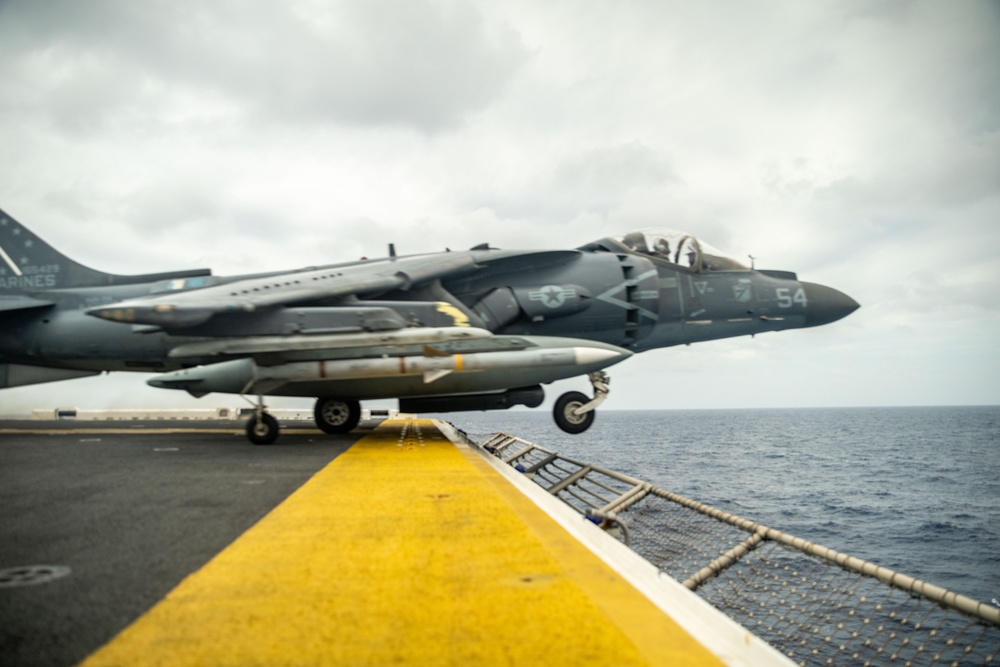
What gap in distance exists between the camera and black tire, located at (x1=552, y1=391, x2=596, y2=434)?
13156mm

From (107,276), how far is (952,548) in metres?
34.6

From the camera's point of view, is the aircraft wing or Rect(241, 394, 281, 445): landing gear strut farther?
Rect(241, 394, 281, 445): landing gear strut

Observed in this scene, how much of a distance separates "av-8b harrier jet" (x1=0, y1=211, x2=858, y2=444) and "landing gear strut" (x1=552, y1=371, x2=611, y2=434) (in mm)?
33

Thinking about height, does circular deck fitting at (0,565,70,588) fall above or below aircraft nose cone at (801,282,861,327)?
below

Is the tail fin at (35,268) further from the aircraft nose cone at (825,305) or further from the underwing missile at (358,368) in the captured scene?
the aircraft nose cone at (825,305)

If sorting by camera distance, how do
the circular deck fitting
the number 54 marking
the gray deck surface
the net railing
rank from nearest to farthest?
the gray deck surface, the circular deck fitting, the net railing, the number 54 marking

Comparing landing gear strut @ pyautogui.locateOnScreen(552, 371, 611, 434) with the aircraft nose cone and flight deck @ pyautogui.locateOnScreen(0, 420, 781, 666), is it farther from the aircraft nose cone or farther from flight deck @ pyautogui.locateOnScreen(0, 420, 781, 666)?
flight deck @ pyautogui.locateOnScreen(0, 420, 781, 666)

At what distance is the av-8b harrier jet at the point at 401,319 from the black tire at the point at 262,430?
0.09ft

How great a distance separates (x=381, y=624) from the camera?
271 centimetres

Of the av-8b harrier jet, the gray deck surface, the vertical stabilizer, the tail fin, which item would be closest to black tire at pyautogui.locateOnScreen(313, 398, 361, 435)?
the av-8b harrier jet

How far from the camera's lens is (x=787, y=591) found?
20.1 m

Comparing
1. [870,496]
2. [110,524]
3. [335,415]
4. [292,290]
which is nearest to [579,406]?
[335,415]

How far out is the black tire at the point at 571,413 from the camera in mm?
13156

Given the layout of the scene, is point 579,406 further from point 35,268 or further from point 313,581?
point 35,268
